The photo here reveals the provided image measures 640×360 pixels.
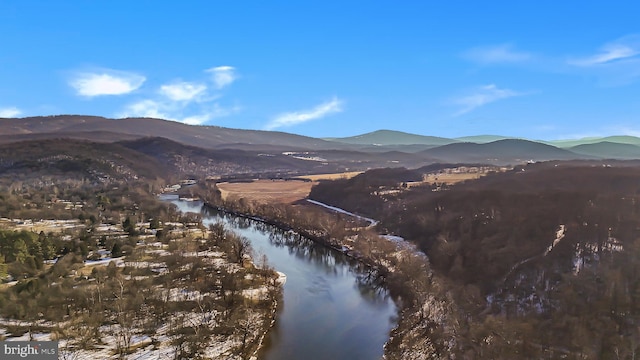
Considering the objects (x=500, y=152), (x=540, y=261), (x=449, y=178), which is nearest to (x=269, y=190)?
(x=449, y=178)

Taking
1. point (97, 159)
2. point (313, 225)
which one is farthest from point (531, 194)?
point (97, 159)

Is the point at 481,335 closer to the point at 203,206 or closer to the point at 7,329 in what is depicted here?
the point at 7,329

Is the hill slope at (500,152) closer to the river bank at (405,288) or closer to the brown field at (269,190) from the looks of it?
the brown field at (269,190)

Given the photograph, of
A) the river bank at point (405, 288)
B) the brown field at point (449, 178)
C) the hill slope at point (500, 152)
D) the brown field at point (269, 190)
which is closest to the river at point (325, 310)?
the river bank at point (405, 288)

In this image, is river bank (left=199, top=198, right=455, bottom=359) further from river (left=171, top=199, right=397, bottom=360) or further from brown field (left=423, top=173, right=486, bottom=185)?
brown field (left=423, top=173, right=486, bottom=185)

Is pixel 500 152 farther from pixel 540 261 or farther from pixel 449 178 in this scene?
pixel 540 261

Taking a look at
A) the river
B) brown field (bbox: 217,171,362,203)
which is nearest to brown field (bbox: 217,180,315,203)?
brown field (bbox: 217,171,362,203)
